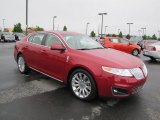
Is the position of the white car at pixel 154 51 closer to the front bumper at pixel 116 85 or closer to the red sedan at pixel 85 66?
the red sedan at pixel 85 66

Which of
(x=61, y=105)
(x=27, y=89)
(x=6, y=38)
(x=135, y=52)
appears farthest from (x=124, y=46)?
(x=6, y=38)

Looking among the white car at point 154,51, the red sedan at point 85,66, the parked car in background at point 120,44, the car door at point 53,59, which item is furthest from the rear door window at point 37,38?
the parked car in background at point 120,44

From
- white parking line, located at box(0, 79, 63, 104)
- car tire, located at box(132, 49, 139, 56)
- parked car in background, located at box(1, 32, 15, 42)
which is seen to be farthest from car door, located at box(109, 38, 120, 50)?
parked car in background, located at box(1, 32, 15, 42)

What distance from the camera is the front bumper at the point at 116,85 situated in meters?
4.38

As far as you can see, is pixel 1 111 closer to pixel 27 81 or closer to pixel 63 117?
pixel 63 117

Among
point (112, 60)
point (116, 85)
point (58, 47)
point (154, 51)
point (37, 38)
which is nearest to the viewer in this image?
point (116, 85)

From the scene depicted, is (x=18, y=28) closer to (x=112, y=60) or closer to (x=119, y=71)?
(x=112, y=60)

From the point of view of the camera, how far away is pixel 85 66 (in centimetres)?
473

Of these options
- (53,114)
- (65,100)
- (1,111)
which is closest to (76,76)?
(65,100)

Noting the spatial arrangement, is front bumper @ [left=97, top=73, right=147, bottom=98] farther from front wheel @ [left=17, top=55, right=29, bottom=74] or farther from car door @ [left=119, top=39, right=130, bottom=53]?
car door @ [left=119, top=39, right=130, bottom=53]

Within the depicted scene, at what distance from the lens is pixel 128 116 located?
4.18 metres

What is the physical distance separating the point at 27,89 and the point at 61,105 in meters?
1.41

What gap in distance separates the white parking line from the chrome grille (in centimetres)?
218

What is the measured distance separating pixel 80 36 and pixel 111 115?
271 cm
